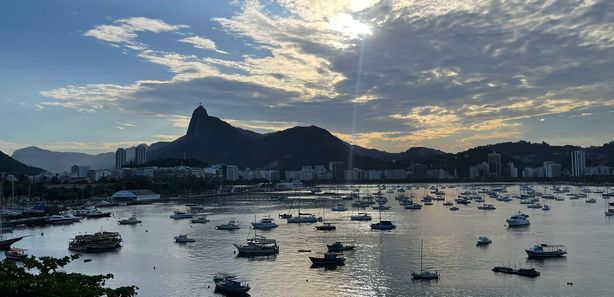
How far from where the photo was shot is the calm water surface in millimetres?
23312

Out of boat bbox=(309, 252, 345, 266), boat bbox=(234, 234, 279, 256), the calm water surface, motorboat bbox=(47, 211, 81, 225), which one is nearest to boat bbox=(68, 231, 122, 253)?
the calm water surface

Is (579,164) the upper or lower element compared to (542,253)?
upper

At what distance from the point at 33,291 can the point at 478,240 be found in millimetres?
31650

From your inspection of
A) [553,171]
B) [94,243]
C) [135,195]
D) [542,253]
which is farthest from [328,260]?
[553,171]

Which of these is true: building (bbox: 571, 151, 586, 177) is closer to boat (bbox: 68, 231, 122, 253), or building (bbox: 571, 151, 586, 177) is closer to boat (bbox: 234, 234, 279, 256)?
boat (bbox: 234, 234, 279, 256)

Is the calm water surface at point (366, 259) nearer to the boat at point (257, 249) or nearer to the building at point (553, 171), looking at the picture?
the boat at point (257, 249)

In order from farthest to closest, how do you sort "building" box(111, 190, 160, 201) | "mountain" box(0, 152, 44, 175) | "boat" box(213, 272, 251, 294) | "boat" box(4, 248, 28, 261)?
1. "mountain" box(0, 152, 44, 175)
2. "building" box(111, 190, 160, 201)
3. "boat" box(4, 248, 28, 261)
4. "boat" box(213, 272, 251, 294)

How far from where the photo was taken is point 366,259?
30.1m

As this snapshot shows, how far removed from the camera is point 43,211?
6050 centimetres

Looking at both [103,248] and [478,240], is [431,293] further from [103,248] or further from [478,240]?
[103,248]

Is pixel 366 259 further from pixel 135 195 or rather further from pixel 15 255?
pixel 135 195

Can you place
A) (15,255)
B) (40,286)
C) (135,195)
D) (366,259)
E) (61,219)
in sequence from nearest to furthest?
1. (40,286)
2. (366,259)
3. (15,255)
4. (61,219)
5. (135,195)

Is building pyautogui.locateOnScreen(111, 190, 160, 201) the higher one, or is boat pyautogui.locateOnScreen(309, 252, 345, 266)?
building pyautogui.locateOnScreen(111, 190, 160, 201)

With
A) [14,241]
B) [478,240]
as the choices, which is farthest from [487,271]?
[14,241]
